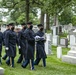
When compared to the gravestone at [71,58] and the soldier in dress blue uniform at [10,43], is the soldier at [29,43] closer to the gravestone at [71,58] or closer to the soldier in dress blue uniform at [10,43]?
the soldier in dress blue uniform at [10,43]

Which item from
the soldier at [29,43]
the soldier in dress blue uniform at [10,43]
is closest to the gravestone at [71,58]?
the soldier at [29,43]

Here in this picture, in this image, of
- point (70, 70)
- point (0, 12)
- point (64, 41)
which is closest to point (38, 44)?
point (70, 70)

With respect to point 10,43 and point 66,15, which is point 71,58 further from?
point 66,15

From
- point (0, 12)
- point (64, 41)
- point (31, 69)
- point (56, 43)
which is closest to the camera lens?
point (31, 69)

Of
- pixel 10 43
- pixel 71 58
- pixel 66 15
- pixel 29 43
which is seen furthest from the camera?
pixel 66 15

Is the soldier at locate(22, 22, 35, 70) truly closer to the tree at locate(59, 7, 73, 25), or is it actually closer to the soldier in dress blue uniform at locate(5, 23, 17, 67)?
the soldier in dress blue uniform at locate(5, 23, 17, 67)

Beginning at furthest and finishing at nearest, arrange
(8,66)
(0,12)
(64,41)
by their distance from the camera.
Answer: (0,12) < (64,41) < (8,66)

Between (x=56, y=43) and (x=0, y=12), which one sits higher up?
(x=0, y=12)

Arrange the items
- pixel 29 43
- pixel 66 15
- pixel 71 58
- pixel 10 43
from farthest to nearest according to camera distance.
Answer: pixel 66 15 → pixel 71 58 → pixel 10 43 → pixel 29 43

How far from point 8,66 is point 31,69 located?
1.31 m

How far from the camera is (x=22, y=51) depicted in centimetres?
1384

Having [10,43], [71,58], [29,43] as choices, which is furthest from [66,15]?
[29,43]

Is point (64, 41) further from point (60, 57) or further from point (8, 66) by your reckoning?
point (8, 66)

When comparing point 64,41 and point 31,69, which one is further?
point 64,41
